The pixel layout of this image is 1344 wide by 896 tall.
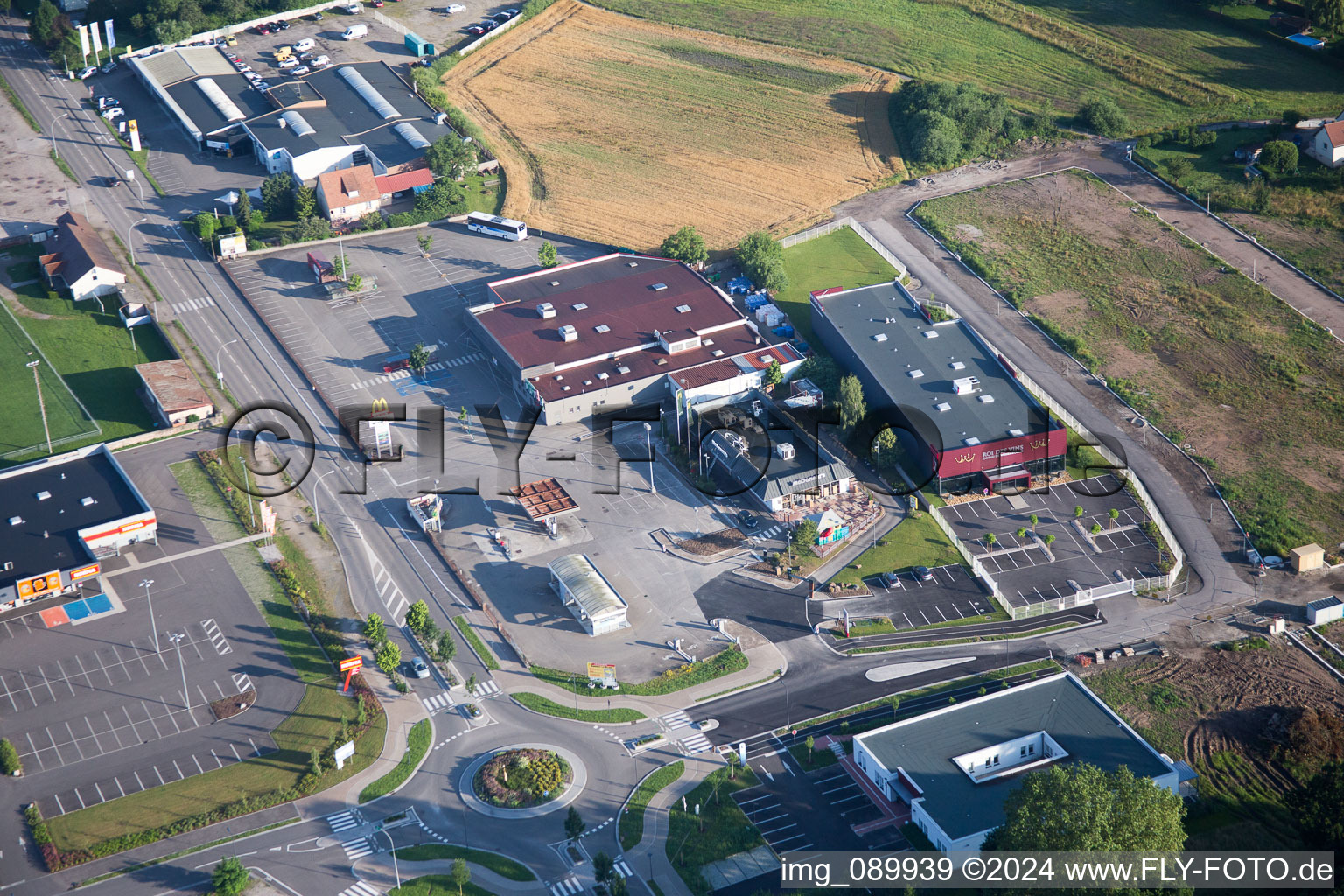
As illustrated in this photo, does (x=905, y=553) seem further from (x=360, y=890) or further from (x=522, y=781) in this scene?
A: (x=360, y=890)

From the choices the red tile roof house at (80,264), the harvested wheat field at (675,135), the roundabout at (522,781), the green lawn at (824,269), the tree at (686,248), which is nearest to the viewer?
the roundabout at (522,781)

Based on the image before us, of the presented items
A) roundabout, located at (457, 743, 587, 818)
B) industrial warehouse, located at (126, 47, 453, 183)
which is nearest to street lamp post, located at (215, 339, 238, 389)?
industrial warehouse, located at (126, 47, 453, 183)

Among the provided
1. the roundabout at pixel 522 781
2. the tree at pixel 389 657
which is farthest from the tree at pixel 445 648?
the roundabout at pixel 522 781

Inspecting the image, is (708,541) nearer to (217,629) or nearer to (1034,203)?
(217,629)

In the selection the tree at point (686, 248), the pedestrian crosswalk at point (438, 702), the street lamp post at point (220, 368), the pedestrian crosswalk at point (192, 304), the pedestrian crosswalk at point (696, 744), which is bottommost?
the pedestrian crosswalk at point (438, 702)

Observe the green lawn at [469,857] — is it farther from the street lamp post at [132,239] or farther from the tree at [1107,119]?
the tree at [1107,119]

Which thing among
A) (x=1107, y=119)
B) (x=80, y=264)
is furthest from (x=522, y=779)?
(x=1107, y=119)

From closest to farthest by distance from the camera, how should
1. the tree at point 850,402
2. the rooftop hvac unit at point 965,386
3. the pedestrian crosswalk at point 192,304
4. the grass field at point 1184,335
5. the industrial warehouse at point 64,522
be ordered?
the industrial warehouse at point 64,522 < the grass field at point 1184,335 < the tree at point 850,402 < the rooftop hvac unit at point 965,386 < the pedestrian crosswalk at point 192,304

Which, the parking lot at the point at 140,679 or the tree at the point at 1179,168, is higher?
the tree at the point at 1179,168
